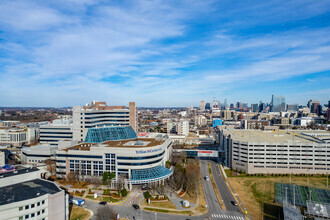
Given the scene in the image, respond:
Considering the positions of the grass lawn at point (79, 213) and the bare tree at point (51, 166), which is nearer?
the grass lawn at point (79, 213)

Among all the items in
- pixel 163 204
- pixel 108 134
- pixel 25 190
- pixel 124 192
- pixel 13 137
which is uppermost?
pixel 108 134

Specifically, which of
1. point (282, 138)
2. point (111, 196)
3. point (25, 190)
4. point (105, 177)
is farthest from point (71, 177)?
point (282, 138)

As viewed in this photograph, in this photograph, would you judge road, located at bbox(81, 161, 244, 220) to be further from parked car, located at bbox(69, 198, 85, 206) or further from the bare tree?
the bare tree

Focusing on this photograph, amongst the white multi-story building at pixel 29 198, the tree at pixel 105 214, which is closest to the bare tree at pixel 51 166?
the white multi-story building at pixel 29 198

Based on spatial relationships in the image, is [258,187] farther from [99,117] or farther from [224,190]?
[99,117]

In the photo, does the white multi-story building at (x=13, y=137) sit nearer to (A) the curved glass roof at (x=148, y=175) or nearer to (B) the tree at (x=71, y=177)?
(B) the tree at (x=71, y=177)
